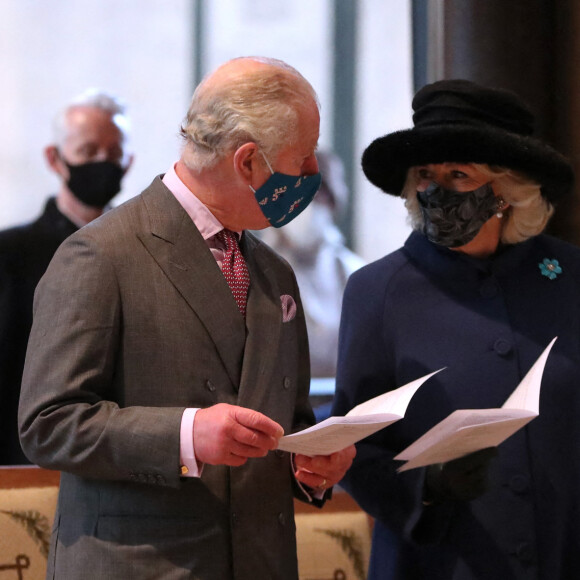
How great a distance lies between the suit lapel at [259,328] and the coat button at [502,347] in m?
0.52

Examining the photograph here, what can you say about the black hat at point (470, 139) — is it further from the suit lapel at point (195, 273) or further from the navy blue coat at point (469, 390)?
the suit lapel at point (195, 273)

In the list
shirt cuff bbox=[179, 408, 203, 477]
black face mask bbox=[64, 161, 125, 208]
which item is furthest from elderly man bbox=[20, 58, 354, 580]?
black face mask bbox=[64, 161, 125, 208]

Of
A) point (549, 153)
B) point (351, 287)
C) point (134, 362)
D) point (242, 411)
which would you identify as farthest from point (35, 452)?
point (549, 153)

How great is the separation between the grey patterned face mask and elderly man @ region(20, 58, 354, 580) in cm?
32

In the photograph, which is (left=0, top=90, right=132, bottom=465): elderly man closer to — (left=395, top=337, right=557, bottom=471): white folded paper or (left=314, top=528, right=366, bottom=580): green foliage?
(left=314, top=528, right=366, bottom=580): green foliage

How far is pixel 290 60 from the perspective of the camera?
4.59 meters

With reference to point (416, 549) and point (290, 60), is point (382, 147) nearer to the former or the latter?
point (416, 549)

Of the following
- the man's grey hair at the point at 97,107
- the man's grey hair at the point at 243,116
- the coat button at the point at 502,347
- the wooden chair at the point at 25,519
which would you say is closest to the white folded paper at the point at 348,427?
the coat button at the point at 502,347

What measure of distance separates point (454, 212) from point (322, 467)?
68cm

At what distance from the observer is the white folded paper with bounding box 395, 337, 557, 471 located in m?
1.82

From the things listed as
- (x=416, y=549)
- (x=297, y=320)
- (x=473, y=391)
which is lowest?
(x=416, y=549)

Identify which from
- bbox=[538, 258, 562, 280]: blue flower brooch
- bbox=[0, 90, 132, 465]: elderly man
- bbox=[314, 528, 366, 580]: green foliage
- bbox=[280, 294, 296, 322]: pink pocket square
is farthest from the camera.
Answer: bbox=[0, 90, 132, 465]: elderly man

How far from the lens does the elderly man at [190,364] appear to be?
1723mm

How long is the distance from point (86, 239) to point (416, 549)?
1.02 meters
